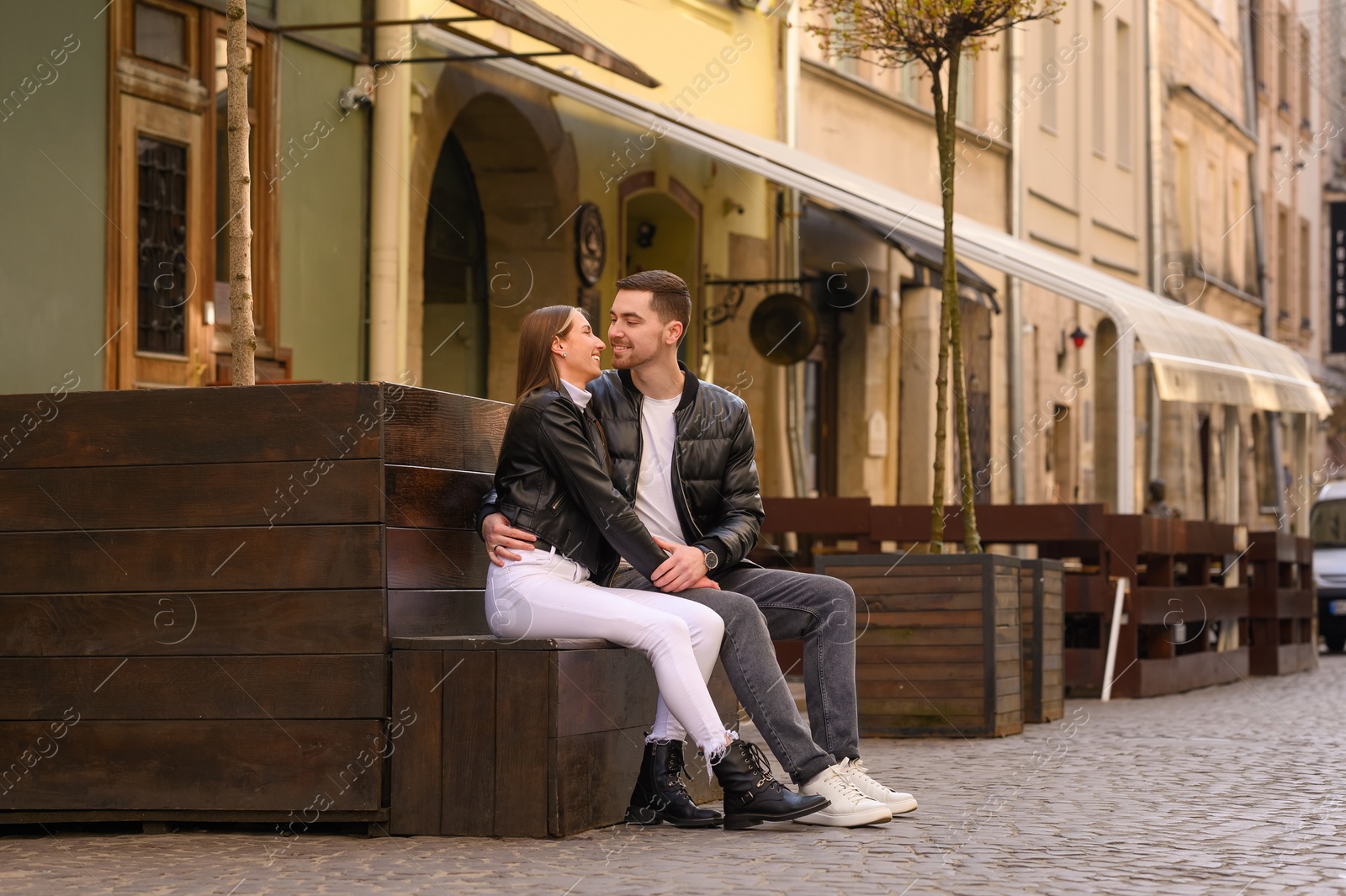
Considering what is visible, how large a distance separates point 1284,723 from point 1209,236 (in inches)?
894

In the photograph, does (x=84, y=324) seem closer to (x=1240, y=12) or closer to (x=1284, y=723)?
(x=1284, y=723)

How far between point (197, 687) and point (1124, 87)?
A: 23.5 m

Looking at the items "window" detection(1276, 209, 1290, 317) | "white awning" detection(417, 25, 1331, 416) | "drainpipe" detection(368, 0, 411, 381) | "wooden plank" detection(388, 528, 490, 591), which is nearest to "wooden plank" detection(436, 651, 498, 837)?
"wooden plank" detection(388, 528, 490, 591)

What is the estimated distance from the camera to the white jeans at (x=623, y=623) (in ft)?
18.3

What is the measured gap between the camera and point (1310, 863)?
5230mm

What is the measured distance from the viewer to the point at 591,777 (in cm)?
564

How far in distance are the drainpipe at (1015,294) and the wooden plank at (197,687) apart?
17511 millimetres

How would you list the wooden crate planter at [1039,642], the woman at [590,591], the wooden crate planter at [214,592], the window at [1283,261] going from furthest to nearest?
the window at [1283,261] < the wooden crate planter at [1039,642] < the woman at [590,591] < the wooden crate planter at [214,592]

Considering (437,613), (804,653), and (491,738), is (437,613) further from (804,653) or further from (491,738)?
(804,653)

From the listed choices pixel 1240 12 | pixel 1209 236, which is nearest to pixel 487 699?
pixel 1209 236

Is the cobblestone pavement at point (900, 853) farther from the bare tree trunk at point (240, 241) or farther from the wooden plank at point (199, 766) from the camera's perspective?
the bare tree trunk at point (240, 241)

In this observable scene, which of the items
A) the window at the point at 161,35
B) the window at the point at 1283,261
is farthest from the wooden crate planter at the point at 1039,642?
the window at the point at 1283,261

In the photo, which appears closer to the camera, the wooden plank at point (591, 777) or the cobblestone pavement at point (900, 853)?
the cobblestone pavement at point (900, 853)

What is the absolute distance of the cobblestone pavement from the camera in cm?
474
